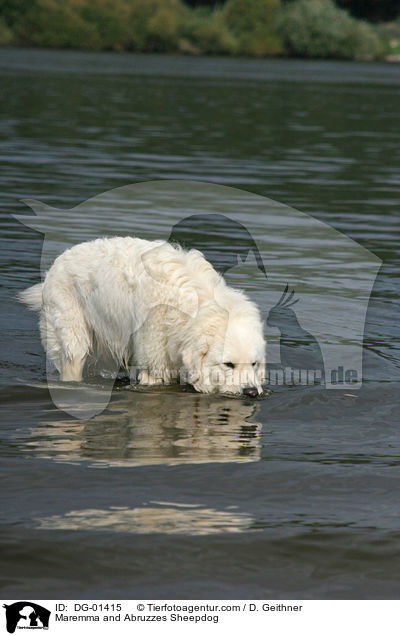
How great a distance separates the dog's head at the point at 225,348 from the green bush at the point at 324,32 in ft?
352

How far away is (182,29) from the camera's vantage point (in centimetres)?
11331

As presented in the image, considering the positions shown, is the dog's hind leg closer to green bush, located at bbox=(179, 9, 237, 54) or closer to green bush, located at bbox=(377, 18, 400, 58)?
green bush, located at bbox=(179, 9, 237, 54)

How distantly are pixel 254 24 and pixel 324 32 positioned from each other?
11.8 m

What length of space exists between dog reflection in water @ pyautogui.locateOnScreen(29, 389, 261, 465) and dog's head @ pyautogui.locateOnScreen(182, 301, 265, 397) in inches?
12.0

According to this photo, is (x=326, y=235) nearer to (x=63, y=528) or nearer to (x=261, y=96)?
(x=63, y=528)

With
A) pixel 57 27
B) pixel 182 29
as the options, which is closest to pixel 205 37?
pixel 182 29

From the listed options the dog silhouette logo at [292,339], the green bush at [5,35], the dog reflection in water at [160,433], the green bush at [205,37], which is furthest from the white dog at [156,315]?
the green bush at [205,37]

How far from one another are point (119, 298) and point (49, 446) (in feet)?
5.03

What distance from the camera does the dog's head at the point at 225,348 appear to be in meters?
7.59

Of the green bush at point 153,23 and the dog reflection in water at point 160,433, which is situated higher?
the green bush at point 153,23

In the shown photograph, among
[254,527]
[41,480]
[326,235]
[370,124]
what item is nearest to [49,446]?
[41,480]

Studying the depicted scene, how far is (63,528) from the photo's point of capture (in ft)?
18.9
